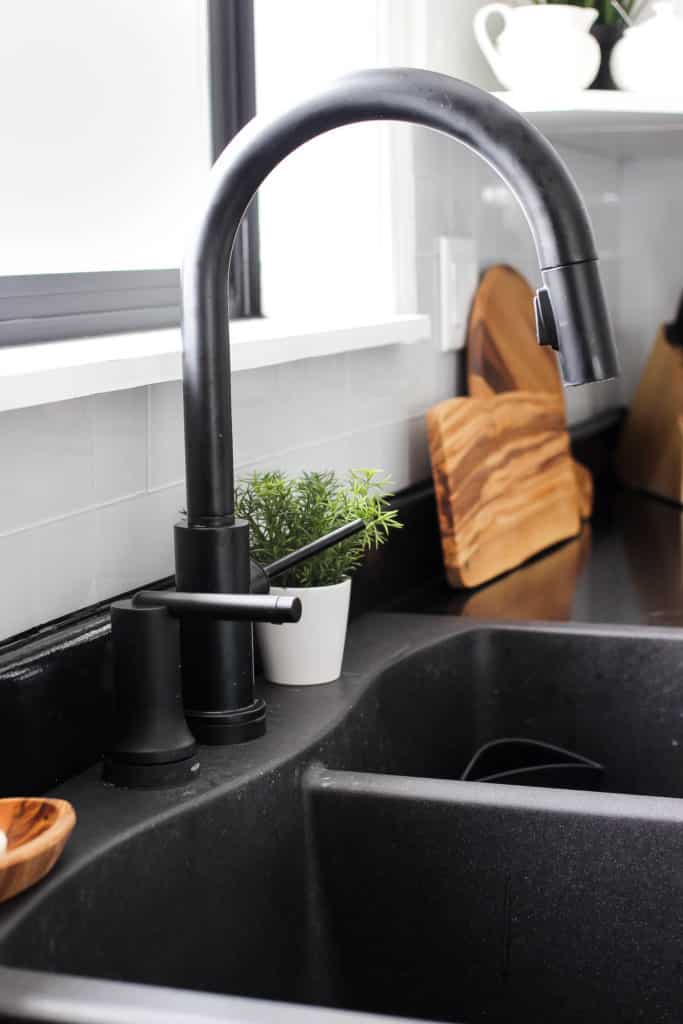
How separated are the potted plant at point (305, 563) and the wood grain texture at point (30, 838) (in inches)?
13.4

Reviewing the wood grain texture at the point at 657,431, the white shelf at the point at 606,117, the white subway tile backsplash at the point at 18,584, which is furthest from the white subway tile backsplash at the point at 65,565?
the wood grain texture at the point at 657,431

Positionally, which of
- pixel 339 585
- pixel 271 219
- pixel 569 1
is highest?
pixel 569 1

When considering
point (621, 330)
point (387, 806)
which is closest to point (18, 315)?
point (387, 806)

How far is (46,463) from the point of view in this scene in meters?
0.89

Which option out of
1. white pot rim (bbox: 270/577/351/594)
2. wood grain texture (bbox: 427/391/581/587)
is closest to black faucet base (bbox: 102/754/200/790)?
white pot rim (bbox: 270/577/351/594)

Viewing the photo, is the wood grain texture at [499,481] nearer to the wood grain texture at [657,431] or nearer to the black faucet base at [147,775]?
the wood grain texture at [657,431]

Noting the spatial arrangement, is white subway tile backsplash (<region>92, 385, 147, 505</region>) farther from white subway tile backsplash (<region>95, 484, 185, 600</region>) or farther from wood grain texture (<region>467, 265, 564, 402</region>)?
wood grain texture (<region>467, 265, 564, 402</region>)

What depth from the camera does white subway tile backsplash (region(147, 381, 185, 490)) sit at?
1.03m

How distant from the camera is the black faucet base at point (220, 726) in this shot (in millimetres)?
925

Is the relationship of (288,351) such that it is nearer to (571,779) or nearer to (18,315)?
(18,315)

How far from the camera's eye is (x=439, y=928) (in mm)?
917

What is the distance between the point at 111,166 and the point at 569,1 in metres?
0.74

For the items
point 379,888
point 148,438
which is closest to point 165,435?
point 148,438

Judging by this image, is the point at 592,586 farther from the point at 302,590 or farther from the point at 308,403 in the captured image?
the point at 302,590
